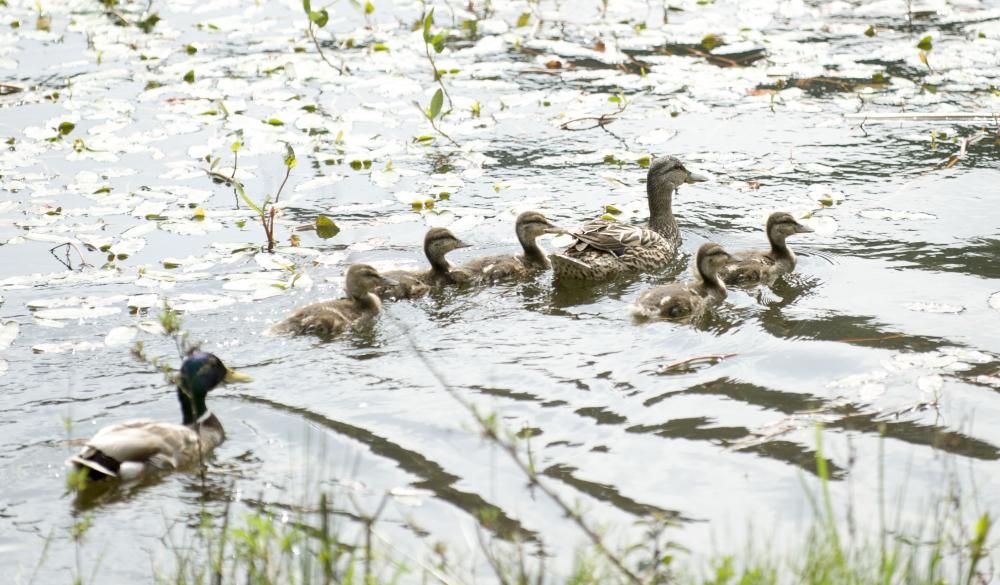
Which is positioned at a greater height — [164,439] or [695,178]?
[695,178]

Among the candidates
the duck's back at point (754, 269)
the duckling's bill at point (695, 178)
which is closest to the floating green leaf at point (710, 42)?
the duckling's bill at point (695, 178)

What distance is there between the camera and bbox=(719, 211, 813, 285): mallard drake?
7766 mm

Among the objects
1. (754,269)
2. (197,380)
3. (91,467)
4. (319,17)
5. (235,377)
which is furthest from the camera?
(319,17)

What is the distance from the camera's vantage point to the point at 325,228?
8461 millimetres

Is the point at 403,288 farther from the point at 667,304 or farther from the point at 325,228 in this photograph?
the point at 667,304

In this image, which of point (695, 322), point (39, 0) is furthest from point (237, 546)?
point (39, 0)

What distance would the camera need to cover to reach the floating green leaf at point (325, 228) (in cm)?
841

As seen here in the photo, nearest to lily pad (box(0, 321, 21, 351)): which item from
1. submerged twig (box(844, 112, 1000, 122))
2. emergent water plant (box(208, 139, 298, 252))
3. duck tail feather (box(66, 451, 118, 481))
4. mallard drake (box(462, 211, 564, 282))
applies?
emergent water plant (box(208, 139, 298, 252))

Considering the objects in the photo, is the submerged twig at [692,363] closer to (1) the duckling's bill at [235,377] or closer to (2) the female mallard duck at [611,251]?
(2) the female mallard duck at [611,251]

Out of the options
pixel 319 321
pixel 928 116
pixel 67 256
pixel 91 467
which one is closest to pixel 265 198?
pixel 67 256

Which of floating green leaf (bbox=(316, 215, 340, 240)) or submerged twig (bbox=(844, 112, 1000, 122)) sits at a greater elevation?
submerged twig (bbox=(844, 112, 1000, 122))

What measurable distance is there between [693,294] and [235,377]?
97.8 inches

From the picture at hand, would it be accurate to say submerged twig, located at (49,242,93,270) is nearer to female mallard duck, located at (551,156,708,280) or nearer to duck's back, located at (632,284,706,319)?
female mallard duck, located at (551,156,708,280)

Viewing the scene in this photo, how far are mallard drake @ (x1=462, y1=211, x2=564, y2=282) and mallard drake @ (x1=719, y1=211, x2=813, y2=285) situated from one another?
101cm
